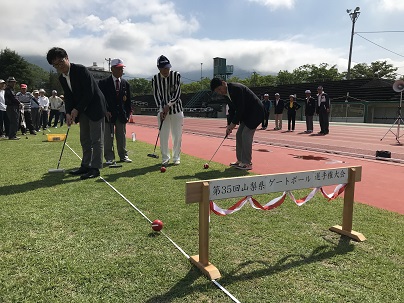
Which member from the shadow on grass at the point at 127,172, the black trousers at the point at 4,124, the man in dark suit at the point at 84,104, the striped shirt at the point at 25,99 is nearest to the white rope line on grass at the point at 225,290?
the shadow on grass at the point at 127,172

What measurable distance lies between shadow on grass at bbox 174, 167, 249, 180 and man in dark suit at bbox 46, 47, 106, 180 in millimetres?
1552

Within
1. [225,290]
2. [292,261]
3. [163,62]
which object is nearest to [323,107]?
[163,62]

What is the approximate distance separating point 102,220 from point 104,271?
118cm

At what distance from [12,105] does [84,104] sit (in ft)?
25.5

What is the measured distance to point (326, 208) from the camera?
4.41 meters

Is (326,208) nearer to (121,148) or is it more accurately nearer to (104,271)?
(104,271)

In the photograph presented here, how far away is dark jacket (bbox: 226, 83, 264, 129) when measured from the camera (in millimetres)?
6668

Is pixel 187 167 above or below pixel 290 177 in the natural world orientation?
below

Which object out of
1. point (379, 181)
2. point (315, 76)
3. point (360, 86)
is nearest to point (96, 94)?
point (379, 181)

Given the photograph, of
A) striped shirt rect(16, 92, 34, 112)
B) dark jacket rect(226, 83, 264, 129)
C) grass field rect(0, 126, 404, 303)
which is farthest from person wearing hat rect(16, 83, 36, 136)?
dark jacket rect(226, 83, 264, 129)

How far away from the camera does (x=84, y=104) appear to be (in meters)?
5.71

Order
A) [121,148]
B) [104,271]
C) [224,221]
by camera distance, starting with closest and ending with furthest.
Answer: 1. [104,271]
2. [224,221]
3. [121,148]

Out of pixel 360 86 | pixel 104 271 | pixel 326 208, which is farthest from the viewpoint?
pixel 360 86

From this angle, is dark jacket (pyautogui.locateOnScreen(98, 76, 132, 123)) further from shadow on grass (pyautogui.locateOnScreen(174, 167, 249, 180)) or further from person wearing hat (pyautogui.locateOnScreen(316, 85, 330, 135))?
person wearing hat (pyautogui.locateOnScreen(316, 85, 330, 135))
